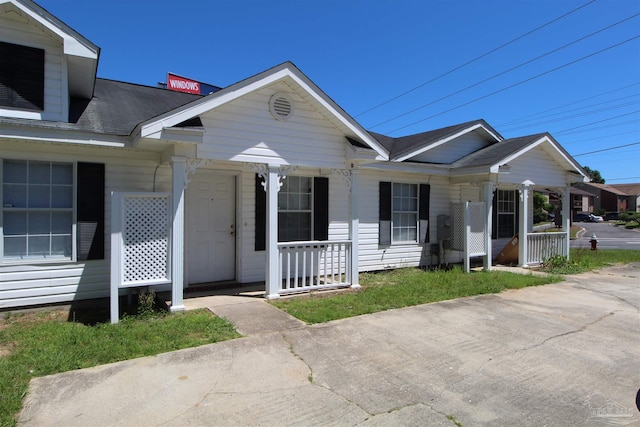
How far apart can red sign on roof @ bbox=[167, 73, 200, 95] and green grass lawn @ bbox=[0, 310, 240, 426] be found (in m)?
9.96

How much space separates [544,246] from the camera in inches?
480

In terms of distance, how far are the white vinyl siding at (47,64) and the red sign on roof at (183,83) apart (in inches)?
309

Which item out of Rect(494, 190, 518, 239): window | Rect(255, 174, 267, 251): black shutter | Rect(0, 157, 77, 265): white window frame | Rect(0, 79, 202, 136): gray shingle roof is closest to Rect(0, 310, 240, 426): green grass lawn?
Rect(0, 157, 77, 265): white window frame

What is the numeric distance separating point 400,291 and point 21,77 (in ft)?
24.3

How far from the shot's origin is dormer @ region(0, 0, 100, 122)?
6.07 meters

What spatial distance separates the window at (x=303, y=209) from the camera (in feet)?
28.7

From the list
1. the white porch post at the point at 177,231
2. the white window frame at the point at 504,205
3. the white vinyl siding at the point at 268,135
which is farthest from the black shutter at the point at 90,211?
the white window frame at the point at 504,205

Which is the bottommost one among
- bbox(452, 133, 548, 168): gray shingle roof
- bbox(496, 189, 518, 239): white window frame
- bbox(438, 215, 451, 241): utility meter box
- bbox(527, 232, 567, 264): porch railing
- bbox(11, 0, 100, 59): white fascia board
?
bbox(527, 232, 567, 264): porch railing

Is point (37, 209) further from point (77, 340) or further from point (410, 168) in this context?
point (410, 168)

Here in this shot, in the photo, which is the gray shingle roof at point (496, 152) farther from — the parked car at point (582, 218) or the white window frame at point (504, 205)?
the parked car at point (582, 218)

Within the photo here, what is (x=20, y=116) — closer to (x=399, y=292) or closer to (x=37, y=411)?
(x=37, y=411)

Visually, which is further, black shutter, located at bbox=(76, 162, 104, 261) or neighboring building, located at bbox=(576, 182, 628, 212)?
neighboring building, located at bbox=(576, 182, 628, 212)

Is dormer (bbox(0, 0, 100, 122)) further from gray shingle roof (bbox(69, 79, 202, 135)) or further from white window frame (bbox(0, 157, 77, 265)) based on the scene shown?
white window frame (bbox(0, 157, 77, 265))

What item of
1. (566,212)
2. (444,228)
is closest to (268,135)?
(444,228)
